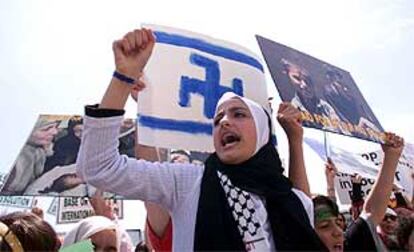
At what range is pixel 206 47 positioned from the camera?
2.72m

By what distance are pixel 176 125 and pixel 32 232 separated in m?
0.77

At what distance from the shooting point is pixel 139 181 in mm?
1693

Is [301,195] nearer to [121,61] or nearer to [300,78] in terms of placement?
[121,61]

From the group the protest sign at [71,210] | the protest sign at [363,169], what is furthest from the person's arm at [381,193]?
the protest sign at [71,210]

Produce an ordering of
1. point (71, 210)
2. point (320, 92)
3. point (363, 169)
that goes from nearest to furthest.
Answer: point (320, 92), point (363, 169), point (71, 210)

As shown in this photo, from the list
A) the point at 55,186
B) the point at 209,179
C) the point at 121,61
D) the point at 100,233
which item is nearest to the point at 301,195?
the point at 209,179

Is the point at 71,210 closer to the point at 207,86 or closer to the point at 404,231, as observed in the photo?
the point at 207,86

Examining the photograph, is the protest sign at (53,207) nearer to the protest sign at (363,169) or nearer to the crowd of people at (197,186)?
the protest sign at (363,169)

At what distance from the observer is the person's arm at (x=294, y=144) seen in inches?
93.6

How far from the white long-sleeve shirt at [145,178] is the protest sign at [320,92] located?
1270 millimetres

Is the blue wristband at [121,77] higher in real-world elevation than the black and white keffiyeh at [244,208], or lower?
higher

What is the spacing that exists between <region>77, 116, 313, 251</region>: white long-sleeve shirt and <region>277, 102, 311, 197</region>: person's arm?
56cm

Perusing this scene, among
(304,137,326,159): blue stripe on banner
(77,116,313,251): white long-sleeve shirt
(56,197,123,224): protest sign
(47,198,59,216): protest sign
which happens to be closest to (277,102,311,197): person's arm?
(77,116,313,251): white long-sleeve shirt

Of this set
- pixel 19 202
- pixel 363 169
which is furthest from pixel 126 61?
pixel 19 202
